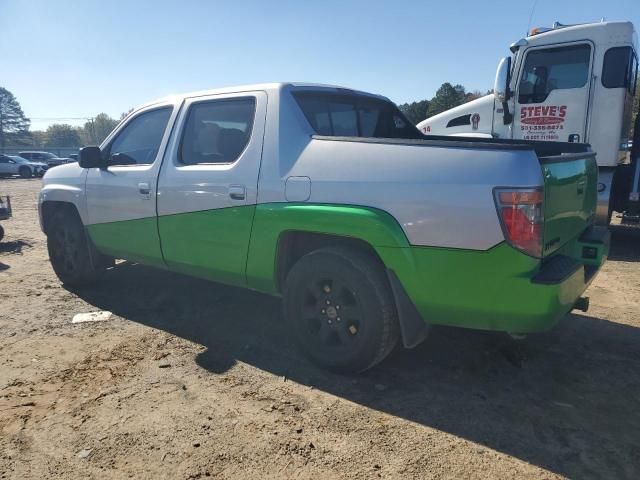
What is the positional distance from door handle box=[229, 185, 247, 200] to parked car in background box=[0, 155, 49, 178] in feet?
109

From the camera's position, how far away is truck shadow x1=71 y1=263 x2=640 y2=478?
2645mm

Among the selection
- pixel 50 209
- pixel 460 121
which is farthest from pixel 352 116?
pixel 460 121

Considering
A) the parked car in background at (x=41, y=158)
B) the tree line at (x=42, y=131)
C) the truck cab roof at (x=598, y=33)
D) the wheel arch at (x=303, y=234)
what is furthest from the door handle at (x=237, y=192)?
the tree line at (x=42, y=131)

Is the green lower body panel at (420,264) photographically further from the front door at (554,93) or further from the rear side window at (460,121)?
the rear side window at (460,121)

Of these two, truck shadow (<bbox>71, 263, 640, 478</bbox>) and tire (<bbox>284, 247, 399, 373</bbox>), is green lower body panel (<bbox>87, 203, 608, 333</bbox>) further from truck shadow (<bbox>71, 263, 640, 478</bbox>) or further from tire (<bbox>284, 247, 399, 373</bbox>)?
truck shadow (<bbox>71, 263, 640, 478</bbox>)

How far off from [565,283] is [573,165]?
91 cm

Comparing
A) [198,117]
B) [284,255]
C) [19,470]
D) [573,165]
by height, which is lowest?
[19,470]

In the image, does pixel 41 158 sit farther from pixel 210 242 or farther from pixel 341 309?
pixel 341 309

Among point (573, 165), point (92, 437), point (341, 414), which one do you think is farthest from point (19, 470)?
point (573, 165)

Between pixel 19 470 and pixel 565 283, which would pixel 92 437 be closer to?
pixel 19 470

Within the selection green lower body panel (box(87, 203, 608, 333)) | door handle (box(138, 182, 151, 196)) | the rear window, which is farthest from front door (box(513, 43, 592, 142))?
door handle (box(138, 182, 151, 196))

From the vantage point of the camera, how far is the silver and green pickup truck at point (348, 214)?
269cm

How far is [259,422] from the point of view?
2.86 meters

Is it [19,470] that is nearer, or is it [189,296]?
[19,470]
